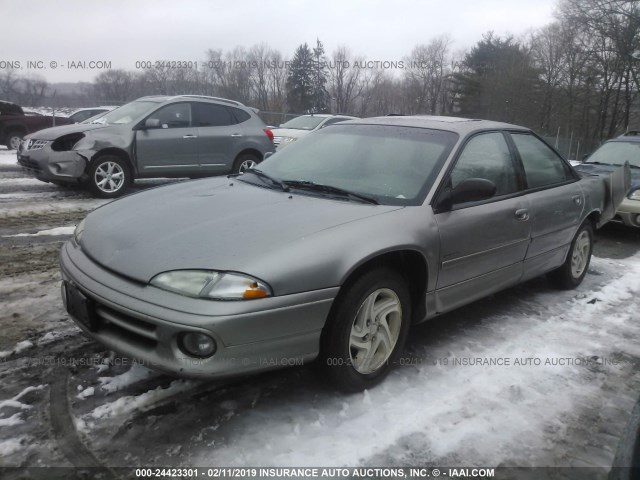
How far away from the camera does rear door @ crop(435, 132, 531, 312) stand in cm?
317

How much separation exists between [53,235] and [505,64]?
46659mm

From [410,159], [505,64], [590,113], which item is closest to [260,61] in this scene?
[505,64]

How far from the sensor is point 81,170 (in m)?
7.63

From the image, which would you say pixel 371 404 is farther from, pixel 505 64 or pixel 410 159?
pixel 505 64

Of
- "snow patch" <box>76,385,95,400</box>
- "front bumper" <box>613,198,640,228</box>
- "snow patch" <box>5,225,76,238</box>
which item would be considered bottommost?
"snow patch" <box>76,385,95,400</box>

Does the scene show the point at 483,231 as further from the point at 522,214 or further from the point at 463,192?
the point at 522,214

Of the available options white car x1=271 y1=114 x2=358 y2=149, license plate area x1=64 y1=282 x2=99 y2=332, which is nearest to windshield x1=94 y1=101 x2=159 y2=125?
white car x1=271 y1=114 x2=358 y2=149

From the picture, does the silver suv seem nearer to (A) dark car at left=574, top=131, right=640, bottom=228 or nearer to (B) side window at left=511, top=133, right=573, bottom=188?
(A) dark car at left=574, top=131, right=640, bottom=228

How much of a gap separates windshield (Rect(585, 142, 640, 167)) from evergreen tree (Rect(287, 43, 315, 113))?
1678 inches

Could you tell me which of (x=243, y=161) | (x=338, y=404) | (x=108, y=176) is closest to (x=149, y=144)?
(x=108, y=176)

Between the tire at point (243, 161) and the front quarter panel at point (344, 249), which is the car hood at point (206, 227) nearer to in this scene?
the front quarter panel at point (344, 249)

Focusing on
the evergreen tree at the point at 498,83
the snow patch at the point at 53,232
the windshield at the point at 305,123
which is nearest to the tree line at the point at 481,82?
the evergreen tree at the point at 498,83

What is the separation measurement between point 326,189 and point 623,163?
666cm

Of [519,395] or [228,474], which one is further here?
[519,395]
